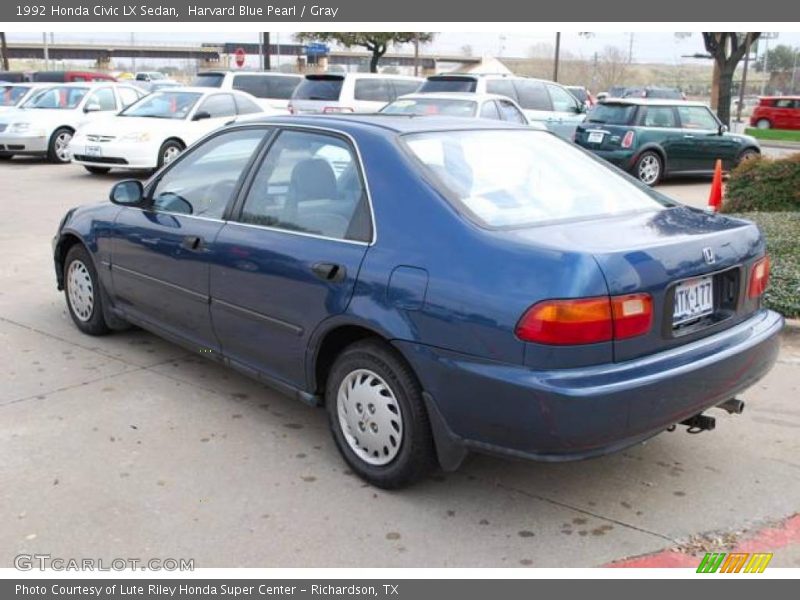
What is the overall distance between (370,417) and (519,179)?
1294 millimetres

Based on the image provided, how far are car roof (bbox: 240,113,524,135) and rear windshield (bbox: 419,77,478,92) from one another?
11099 millimetres

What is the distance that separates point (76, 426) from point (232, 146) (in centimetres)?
170

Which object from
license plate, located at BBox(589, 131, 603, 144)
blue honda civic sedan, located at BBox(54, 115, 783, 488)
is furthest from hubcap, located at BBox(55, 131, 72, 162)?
blue honda civic sedan, located at BBox(54, 115, 783, 488)

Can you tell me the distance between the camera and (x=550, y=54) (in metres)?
111

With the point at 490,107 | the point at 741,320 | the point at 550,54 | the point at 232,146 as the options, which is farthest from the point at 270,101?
the point at 550,54

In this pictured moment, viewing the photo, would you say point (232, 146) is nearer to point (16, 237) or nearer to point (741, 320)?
point (741, 320)

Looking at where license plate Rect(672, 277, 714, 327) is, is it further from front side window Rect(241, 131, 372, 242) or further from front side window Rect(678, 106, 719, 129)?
front side window Rect(678, 106, 719, 129)

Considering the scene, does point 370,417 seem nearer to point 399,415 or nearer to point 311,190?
point 399,415

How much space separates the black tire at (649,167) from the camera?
48.5ft

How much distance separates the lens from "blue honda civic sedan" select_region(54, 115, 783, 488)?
119 inches

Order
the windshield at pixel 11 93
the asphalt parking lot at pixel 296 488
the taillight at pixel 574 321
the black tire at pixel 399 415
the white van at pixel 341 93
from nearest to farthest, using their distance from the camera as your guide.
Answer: the taillight at pixel 574 321
the asphalt parking lot at pixel 296 488
the black tire at pixel 399 415
the white van at pixel 341 93
the windshield at pixel 11 93

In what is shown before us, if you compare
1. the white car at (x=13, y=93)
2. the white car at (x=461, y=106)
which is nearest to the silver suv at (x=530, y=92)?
the white car at (x=461, y=106)

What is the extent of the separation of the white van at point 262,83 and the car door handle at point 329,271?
15981 millimetres

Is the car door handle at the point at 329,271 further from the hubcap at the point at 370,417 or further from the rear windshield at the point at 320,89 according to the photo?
the rear windshield at the point at 320,89
